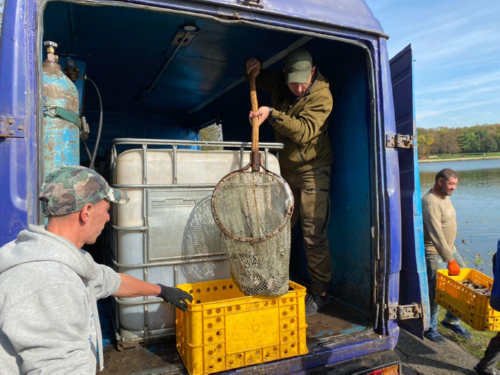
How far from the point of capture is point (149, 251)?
7.66ft

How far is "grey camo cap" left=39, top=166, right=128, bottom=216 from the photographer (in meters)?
1.41

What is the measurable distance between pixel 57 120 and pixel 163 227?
0.89m

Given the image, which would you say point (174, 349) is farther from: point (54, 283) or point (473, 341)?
point (473, 341)

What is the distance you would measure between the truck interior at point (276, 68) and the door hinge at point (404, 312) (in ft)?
0.49

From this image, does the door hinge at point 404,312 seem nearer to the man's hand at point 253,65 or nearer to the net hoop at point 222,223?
the net hoop at point 222,223

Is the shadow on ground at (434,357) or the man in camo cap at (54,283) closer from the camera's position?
the man in camo cap at (54,283)

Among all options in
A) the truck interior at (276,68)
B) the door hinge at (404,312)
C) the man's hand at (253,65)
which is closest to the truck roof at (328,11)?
the truck interior at (276,68)

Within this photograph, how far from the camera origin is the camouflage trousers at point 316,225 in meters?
3.04

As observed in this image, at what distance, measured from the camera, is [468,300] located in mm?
3414

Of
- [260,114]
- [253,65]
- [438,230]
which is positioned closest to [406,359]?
[438,230]

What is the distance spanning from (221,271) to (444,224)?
301 centimetres

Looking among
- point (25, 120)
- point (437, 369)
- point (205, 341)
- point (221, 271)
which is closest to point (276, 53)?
point (221, 271)

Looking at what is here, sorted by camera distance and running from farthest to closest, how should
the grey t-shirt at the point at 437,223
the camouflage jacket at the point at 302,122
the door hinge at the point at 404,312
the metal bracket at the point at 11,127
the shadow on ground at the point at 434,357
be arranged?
1. the grey t-shirt at the point at 437,223
2. the shadow on ground at the point at 434,357
3. the camouflage jacket at the point at 302,122
4. the door hinge at the point at 404,312
5. the metal bracket at the point at 11,127

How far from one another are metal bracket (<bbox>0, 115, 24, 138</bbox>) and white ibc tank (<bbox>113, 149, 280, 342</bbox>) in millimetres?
667
